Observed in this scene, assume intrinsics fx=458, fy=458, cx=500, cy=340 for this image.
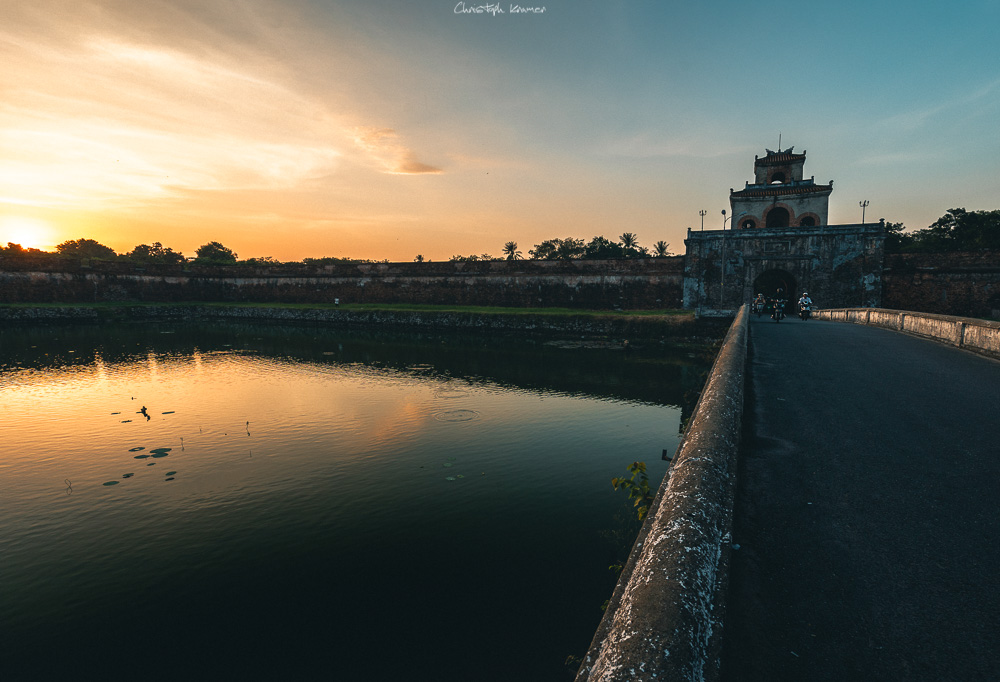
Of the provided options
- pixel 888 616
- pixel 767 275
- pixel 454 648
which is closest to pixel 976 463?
pixel 888 616

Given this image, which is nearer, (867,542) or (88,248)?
(867,542)

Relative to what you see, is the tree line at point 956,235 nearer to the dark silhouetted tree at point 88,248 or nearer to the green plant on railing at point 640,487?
Result: the green plant on railing at point 640,487

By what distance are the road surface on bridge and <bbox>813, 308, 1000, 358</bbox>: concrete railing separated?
172 inches

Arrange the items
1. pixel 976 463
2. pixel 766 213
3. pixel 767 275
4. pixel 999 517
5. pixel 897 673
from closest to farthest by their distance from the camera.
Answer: pixel 897 673, pixel 999 517, pixel 976 463, pixel 767 275, pixel 766 213

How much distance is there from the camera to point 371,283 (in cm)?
3931

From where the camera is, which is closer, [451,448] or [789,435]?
[789,435]

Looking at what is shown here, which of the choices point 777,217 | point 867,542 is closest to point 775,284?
point 777,217

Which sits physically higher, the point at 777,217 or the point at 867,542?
the point at 777,217

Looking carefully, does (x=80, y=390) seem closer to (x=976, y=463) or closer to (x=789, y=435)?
(x=789, y=435)

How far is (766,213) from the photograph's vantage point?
37000 millimetres

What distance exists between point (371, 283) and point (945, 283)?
3847cm

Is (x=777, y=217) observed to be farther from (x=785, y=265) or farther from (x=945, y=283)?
(x=945, y=283)

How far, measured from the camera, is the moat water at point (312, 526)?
163 inches

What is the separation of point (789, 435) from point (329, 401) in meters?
10.8
